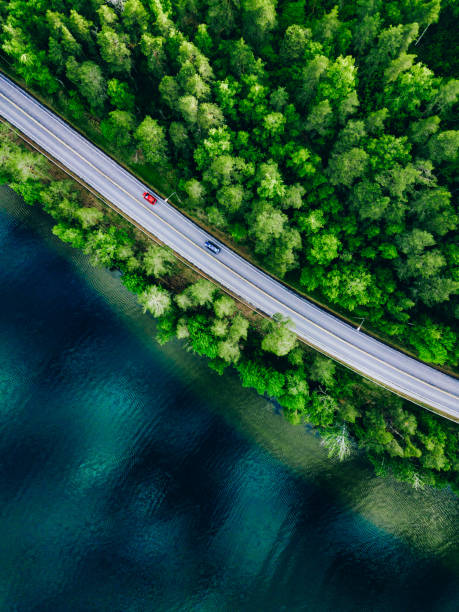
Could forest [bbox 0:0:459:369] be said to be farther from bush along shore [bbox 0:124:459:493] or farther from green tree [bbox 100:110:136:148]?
bush along shore [bbox 0:124:459:493]

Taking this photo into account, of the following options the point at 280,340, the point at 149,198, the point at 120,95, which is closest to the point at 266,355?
the point at 280,340

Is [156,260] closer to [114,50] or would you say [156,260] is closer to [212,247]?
[212,247]

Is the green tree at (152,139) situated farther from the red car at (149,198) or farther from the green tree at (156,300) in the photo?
the green tree at (156,300)

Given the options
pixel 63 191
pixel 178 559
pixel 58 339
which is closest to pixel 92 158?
pixel 63 191

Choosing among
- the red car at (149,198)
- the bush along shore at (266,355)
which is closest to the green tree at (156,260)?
the bush along shore at (266,355)

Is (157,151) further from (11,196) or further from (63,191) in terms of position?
(11,196)

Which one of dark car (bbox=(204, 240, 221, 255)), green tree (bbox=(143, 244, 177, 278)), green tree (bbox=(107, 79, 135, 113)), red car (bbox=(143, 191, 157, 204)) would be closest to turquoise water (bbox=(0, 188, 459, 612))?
green tree (bbox=(143, 244, 177, 278))
